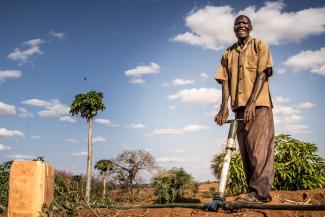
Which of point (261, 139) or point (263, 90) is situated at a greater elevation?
point (263, 90)

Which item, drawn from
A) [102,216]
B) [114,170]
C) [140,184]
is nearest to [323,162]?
[102,216]

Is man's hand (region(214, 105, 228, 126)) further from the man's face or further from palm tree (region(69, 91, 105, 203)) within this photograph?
palm tree (region(69, 91, 105, 203))

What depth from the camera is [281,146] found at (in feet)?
29.0

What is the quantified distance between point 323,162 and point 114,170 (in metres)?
37.4

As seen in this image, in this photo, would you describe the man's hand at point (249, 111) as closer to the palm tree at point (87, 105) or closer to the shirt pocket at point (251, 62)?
the shirt pocket at point (251, 62)

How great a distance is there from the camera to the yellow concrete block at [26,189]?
12.4 feet

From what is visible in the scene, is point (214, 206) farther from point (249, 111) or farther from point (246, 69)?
point (246, 69)

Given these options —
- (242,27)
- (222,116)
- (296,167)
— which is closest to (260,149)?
(222,116)

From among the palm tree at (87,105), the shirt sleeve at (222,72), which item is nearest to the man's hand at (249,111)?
the shirt sleeve at (222,72)

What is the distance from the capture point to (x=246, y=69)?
4.64 metres

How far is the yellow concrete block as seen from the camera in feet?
12.4

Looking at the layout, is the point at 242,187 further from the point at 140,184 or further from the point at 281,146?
the point at 140,184

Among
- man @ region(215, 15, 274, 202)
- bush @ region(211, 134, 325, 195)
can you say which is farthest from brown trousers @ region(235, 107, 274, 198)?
bush @ region(211, 134, 325, 195)

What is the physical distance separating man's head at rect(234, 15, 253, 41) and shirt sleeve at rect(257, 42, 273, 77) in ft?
1.00
